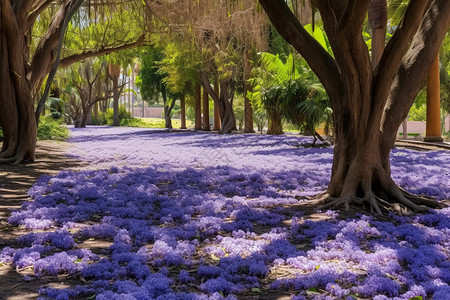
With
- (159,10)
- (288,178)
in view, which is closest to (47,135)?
(159,10)

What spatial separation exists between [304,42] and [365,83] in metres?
0.95

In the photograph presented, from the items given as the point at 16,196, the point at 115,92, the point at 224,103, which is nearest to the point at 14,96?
the point at 16,196

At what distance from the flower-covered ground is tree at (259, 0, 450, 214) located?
Answer: 0.58 meters

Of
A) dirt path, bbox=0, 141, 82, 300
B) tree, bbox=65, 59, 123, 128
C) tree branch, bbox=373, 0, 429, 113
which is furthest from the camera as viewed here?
tree, bbox=65, 59, 123, 128

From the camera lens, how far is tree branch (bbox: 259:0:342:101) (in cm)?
568

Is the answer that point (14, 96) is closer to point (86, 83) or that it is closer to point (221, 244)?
point (221, 244)

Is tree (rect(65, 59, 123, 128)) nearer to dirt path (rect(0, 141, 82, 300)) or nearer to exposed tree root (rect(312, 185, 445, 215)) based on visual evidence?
dirt path (rect(0, 141, 82, 300))

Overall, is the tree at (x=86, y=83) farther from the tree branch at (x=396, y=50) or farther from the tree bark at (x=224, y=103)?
the tree branch at (x=396, y=50)

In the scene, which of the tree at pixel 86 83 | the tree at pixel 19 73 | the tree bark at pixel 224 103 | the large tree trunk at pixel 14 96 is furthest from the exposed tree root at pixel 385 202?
the tree at pixel 86 83

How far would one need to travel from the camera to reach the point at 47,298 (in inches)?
107

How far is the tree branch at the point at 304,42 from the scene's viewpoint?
18.6ft

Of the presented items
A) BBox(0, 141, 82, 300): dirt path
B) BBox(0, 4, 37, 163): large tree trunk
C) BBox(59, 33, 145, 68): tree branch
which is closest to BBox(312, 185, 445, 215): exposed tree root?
BBox(0, 141, 82, 300): dirt path

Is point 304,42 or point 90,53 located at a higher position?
point 90,53

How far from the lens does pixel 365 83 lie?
5430 mm
